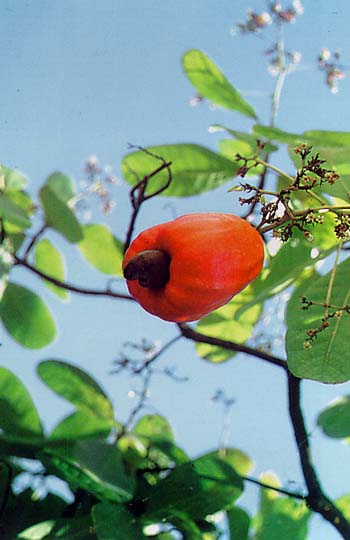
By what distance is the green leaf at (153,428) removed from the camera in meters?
0.65

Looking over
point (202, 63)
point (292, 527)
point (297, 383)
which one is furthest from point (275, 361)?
point (202, 63)

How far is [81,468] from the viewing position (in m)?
0.54

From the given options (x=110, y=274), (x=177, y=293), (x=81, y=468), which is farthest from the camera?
(x=110, y=274)

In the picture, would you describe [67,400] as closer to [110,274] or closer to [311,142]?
[110,274]

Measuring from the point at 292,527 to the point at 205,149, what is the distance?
37 cm

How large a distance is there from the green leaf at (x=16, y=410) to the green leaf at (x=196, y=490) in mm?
129

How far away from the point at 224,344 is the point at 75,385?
0.16 metres

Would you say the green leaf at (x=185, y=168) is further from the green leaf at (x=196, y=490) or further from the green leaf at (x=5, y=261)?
the green leaf at (x=196, y=490)

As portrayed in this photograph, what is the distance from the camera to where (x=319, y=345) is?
459mm

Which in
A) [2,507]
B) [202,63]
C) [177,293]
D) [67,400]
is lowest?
[2,507]

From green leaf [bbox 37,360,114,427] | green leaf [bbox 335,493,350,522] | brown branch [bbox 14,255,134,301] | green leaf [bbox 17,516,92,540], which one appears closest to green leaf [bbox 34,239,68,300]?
brown branch [bbox 14,255,134,301]

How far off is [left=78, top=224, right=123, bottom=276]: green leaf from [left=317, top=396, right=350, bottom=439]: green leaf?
0.87 ft

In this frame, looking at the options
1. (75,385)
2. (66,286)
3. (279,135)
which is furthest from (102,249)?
(279,135)

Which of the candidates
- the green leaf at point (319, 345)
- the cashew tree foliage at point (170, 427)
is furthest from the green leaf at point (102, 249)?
the green leaf at point (319, 345)
